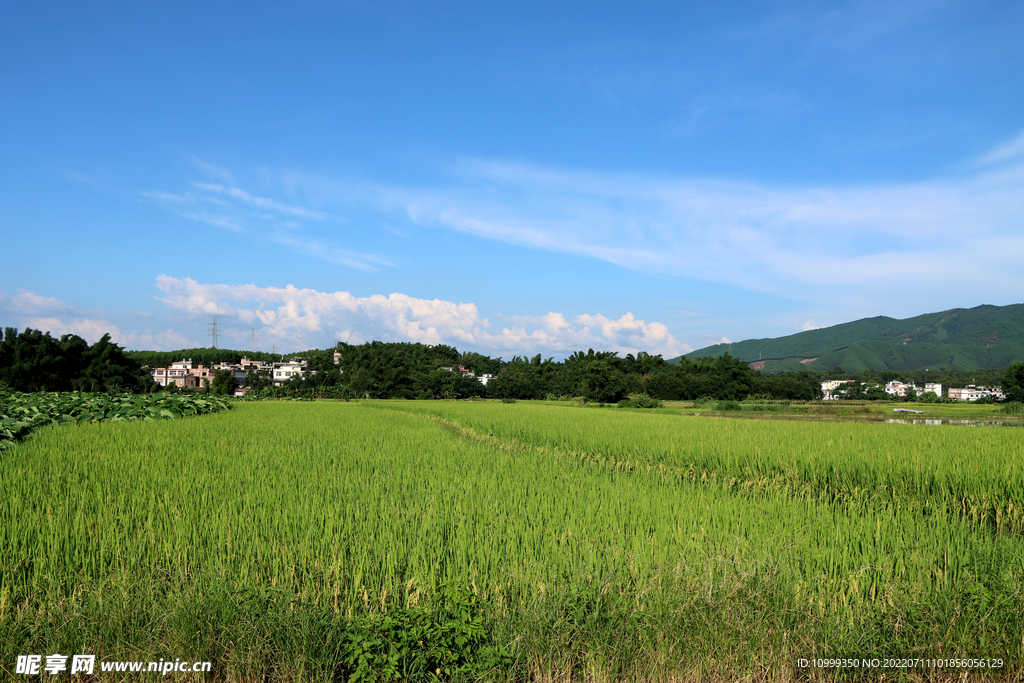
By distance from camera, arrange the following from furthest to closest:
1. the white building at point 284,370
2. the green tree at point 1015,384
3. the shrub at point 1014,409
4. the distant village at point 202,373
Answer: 1. the white building at point 284,370
2. the distant village at point 202,373
3. the green tree at point 1015,384
4. the shrub at point 1014,409

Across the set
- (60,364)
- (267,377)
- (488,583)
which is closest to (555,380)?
(60,364)

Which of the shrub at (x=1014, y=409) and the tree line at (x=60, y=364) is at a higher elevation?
the tree line at (x=60, y=364)

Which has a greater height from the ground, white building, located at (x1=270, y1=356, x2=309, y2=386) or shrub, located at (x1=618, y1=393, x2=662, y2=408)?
white building, located at (x1=270, y1=356, x2=309, y2=386)

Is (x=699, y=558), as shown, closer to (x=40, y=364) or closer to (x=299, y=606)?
(x=299, y=606)

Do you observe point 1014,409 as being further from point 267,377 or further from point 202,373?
point 202,373

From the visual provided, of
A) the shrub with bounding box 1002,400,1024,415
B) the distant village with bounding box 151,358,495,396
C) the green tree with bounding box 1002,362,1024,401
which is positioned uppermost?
the distant village with bounding box 151,358,495,396

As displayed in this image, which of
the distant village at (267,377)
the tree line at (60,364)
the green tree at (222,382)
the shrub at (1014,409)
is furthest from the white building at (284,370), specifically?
the shrub at (1014,409)

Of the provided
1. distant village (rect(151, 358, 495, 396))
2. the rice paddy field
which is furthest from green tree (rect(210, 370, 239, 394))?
the rice paddy field

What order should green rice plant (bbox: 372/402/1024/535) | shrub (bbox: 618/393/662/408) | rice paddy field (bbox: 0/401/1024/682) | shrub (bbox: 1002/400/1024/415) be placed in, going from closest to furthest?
1. rice paddy field (bbox: 0/401/1024/682)
2. green rice plant (bbox: 372/402/1024/535)
3. shrub (bbox: 1002/400/1024/415)
4. shrub (bbox: 618/393/662/408)

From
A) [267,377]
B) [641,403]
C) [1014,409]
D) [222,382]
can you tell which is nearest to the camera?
[1014,409]

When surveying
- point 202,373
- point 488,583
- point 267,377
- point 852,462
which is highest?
point 202,373

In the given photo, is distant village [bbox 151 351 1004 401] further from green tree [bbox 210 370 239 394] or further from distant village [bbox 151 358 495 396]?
green tree [bbox 210 370 239 394]

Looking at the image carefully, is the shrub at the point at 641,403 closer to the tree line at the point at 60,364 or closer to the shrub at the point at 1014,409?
the shrub at the point at 1014,409

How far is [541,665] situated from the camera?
284cm
